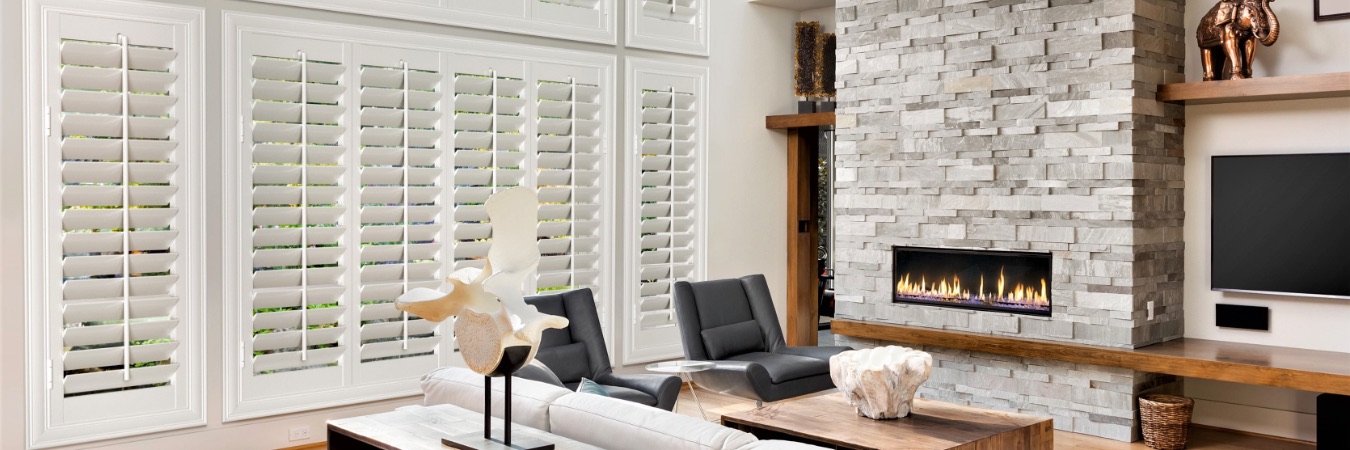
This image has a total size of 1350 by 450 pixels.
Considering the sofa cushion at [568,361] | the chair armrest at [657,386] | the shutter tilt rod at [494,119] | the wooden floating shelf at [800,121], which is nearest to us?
the chair armrest at [657,386]

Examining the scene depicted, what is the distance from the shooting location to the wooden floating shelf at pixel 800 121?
7.25 metres

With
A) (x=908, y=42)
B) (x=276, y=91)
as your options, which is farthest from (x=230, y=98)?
(x=908, y=42)

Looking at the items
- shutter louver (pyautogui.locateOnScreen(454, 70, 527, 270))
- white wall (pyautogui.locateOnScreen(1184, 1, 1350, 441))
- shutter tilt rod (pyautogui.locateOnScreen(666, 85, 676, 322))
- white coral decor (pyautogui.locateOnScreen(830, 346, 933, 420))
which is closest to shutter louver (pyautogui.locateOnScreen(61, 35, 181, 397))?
shutter louver (pyautogui.locateOnScreen(454, 70, 527, 270))

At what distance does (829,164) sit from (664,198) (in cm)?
339

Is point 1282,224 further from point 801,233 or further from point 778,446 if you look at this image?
point 778,446

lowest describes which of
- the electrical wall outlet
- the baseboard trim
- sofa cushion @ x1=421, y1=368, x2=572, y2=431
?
the baseboard trim

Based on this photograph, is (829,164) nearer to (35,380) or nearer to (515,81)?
(515,81)

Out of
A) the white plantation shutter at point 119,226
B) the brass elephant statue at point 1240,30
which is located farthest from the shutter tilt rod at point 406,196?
the brass elephant statue at point 1240,30

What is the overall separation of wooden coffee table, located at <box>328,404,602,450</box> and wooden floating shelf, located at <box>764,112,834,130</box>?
4.34 metres

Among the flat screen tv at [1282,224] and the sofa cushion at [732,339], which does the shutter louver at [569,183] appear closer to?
the sofa cushion at [732,339]

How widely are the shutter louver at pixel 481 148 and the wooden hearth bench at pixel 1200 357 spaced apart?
256 cm

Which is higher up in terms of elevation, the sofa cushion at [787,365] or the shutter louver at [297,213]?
the shutter louver at [297,213]

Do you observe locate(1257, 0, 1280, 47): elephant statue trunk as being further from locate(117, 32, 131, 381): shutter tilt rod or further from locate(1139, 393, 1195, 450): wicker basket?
locate(117, 32, 131, 381): shutter tilt rod

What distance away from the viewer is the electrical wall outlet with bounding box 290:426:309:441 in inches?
217
